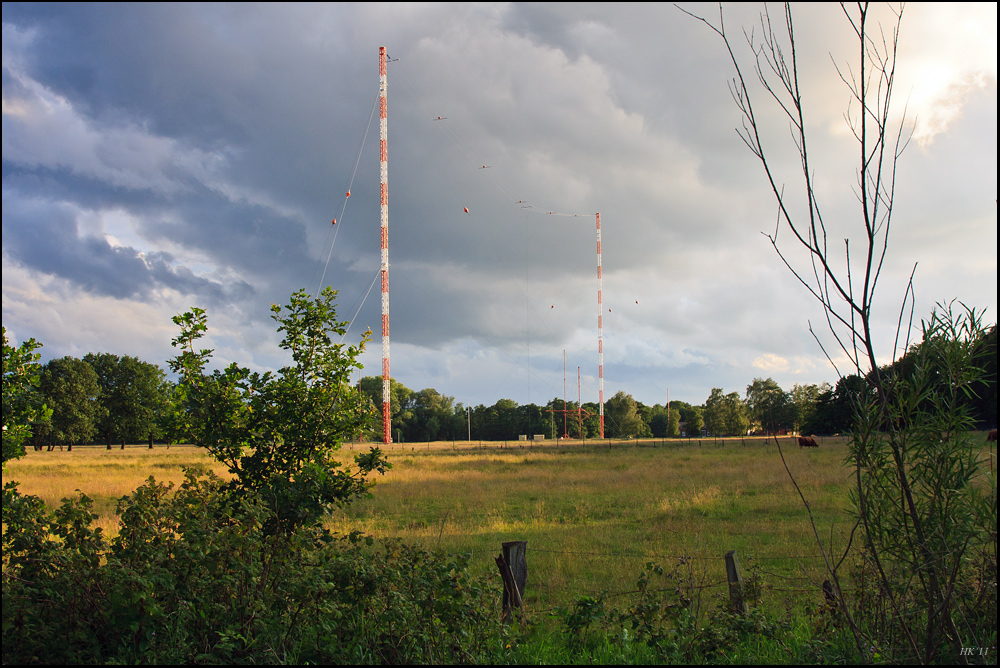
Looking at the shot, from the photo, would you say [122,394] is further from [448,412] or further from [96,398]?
[448,412]

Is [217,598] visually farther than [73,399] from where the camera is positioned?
No

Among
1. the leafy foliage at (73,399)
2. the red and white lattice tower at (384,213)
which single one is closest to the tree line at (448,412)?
the leafy foliage at (73,399)

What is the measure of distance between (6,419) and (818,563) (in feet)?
32.7

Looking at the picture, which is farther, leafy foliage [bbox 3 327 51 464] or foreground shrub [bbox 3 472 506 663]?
leafy foliage [bbox 3 327 51 464]

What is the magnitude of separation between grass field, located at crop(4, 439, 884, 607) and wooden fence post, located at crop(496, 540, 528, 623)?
5.13 ft

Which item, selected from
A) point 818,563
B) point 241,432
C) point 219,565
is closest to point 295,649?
point 219,565

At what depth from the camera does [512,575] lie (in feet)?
17.7

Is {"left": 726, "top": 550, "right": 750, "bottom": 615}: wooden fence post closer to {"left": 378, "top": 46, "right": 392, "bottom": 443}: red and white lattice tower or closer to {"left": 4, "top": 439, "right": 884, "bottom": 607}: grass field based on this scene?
{"left": 4, "top": 439, "right": 884, "bottom": 607}: grass field

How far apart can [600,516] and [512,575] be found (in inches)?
370

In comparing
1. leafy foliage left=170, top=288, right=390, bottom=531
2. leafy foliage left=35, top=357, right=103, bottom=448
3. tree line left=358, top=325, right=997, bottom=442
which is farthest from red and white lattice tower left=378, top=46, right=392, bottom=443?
tree line left=358, top=325, right=997, bottom=442

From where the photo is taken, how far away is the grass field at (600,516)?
8555 millimetres

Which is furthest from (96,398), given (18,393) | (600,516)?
(18,393)

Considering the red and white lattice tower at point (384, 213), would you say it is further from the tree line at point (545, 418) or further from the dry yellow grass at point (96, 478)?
the tree line at point (545, 418)

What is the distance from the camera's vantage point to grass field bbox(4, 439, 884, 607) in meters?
8.55
